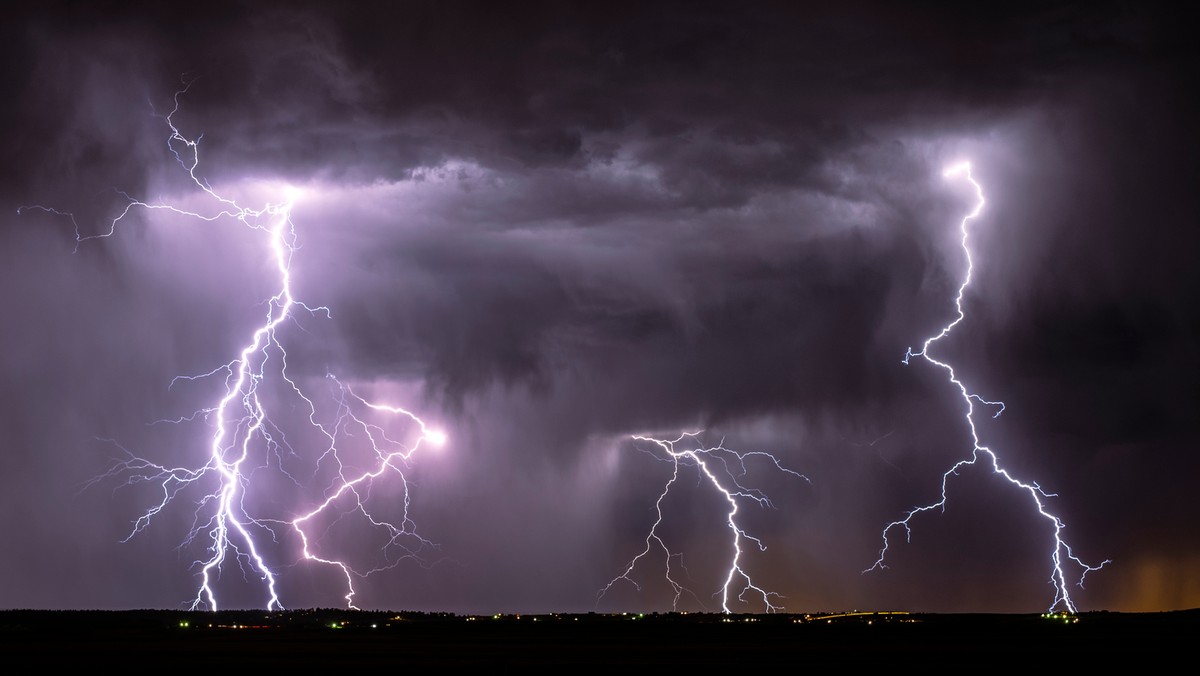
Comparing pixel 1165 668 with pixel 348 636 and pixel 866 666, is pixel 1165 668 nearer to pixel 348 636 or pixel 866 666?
pixel 866 666

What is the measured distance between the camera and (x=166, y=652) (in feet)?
119

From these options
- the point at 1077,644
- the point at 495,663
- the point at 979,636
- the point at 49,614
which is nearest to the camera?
the point at 495,663

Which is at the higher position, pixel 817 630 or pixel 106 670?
pixel 817 630

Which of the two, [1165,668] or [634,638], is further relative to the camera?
[634,638]

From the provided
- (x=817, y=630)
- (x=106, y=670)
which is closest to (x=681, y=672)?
(x=106, y=670)

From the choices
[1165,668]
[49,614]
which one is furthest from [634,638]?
[49,614]

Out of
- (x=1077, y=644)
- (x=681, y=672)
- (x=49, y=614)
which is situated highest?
(x=49, y=614)

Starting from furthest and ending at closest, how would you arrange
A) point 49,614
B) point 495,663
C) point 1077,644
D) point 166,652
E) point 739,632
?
point 49,614, point 739,632, point 1077,644, point 166,652, point 495,663

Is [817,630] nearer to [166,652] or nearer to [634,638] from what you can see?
[634,638]

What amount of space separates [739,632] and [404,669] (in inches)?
1055

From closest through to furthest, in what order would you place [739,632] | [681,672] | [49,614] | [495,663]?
[681,672] < [495,663] < [739,632] < [49,614]

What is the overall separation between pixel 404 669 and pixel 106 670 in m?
7.22

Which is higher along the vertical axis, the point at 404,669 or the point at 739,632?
the point at 739,632

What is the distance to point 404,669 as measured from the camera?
29547 mm
